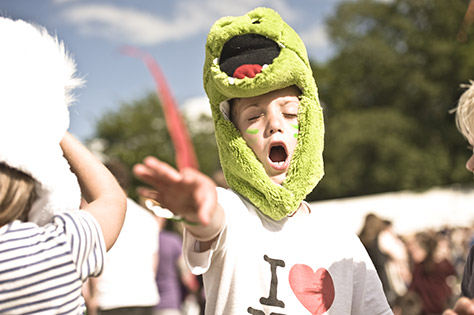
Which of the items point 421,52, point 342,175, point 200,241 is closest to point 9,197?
point 200,241

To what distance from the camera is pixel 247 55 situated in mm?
2398

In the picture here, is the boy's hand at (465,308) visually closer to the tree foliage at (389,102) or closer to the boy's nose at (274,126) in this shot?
the boy's nose at (274,126)

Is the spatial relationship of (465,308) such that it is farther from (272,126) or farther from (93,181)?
(93,181)

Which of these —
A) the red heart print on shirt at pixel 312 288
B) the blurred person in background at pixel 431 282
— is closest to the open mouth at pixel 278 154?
the red heart print on shirt at pixel 312 288

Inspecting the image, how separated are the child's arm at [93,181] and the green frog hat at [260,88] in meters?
0.56

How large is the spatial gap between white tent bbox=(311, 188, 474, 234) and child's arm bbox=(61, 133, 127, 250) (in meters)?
19.6

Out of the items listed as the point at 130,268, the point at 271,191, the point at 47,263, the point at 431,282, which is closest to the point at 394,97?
the point at 431,282

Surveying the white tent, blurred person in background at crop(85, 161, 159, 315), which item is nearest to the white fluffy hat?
blurred person in background at crop(85, 161, 159, 315)

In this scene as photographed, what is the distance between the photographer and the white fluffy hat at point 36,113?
1714 millimetres

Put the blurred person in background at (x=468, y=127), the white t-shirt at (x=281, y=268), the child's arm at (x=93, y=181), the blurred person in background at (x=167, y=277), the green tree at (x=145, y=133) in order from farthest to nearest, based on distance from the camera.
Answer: the green tree at (x=145, y=133), the blurred person in background at (x=167, y=277), the blurred person in background at (x=468, y=127), the white t-shirt at (x=281, y=268), the child's arm at (x=93, y=181)

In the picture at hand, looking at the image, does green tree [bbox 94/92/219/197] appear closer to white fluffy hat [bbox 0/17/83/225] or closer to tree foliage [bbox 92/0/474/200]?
tree foliage [bbox 92/0/474/200]

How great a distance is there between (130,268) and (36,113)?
3303 mm

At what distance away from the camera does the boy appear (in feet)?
7.36

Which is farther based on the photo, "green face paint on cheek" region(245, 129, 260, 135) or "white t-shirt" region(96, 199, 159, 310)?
"white t-shirt" region(96, 199, 159, 310)
